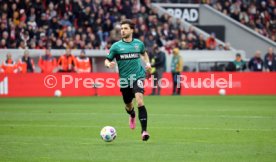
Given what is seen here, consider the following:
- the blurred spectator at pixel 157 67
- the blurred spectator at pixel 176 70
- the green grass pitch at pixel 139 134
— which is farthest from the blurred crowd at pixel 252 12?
the green grass pitch at pixel 139 134

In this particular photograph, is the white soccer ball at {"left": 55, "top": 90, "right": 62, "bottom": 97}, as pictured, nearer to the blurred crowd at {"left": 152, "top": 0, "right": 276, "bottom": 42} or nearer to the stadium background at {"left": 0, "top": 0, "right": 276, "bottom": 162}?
the stadium background at {"left": 0, "top": 0, "right": 276, "bottom": 162}

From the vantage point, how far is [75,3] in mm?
38438

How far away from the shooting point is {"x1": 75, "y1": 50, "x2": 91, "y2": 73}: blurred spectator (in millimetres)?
34469

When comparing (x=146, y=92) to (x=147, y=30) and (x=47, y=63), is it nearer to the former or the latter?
(x=47, y=63)

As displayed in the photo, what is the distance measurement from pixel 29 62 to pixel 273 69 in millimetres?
12712

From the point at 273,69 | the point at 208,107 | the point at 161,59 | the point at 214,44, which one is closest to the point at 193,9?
the point at 214,44

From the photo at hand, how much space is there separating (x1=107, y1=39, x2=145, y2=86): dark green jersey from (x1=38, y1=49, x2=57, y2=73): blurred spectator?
62.9ft

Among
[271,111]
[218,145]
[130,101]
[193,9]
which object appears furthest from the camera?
[193,9]

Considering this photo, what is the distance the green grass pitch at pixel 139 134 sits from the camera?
11.8 metres

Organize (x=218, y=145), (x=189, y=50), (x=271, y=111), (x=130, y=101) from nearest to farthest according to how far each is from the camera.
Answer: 1. (x=218, y=145)
2. (x=130, y=101)
3. (x=271, y=111)
4. (x=189, y=50)

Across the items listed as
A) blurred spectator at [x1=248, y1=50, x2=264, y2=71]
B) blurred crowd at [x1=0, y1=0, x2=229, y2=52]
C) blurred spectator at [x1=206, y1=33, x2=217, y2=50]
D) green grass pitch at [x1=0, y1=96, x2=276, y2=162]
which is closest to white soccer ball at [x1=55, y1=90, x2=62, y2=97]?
blurred crowd at [x1=0, y1=0, x2=229, y2=52]

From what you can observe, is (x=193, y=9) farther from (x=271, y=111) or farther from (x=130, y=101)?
(x=130, y=101)

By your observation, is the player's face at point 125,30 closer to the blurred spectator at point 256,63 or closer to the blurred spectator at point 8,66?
the blurred spectator at point 8,66

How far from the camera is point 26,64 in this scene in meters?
33.9
